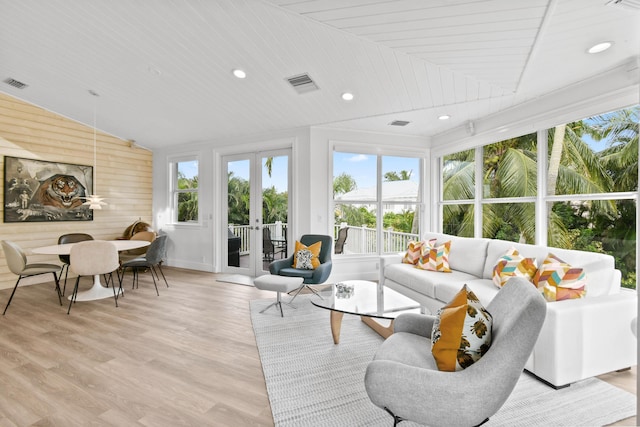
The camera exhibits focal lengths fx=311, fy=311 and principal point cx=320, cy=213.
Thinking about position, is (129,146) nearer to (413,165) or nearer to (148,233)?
(148,233)

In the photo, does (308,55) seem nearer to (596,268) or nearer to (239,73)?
(239,73)

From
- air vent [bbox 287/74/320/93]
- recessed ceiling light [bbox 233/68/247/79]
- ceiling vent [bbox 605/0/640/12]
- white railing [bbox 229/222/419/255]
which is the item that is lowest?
white railing [bbox 229/222/419/255]

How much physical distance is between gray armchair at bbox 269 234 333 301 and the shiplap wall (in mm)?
3794

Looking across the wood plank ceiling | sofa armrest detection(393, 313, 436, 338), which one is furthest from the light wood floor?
the wood plank ceiling

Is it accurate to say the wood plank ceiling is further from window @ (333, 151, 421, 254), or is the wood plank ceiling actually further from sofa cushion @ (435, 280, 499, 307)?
sofa cushion @ (435, 280, 499, 307)

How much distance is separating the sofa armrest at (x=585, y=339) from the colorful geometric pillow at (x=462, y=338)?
2.85ft

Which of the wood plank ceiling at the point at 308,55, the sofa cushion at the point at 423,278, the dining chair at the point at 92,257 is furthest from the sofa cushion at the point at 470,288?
the dining chair at the point at 92,257

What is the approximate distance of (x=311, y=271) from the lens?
3.99 m

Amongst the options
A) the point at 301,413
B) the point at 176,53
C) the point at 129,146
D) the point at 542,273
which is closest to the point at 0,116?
the point at 129,146

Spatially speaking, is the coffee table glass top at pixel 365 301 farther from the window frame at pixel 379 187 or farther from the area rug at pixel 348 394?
the window frame at pixel 379 187

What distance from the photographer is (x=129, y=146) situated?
20.7 ft

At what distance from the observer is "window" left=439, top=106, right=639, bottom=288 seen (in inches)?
117

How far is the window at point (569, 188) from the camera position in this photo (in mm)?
2971

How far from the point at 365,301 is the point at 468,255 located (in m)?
1.66
